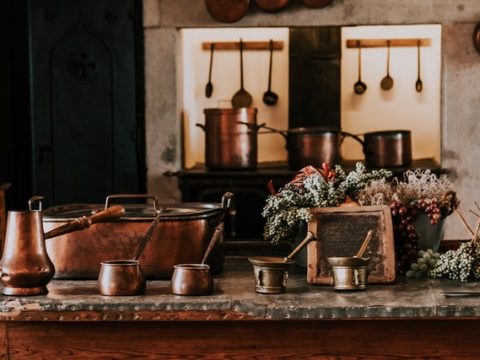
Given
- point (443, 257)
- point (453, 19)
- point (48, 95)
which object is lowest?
point (443, 257)

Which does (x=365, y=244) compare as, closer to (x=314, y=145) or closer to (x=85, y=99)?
(x=314, y=145)

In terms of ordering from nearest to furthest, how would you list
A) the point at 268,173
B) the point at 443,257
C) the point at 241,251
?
1. the point at 443,257
2. the point at 241,251
3. the point at 268,173

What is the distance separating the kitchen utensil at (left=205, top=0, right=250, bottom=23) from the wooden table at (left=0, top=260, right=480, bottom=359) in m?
4.21

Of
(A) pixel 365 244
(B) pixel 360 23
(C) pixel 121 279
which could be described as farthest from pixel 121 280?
(B) pixel 360 23

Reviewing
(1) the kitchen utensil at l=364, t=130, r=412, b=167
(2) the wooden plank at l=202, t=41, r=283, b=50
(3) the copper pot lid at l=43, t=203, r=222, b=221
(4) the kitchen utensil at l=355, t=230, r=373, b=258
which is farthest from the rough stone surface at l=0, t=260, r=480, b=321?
(2) the wooden plank at l=202, t=41, r=283, b=50

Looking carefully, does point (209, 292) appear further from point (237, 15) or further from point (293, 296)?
point (237, 15)

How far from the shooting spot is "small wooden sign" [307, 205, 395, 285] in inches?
128

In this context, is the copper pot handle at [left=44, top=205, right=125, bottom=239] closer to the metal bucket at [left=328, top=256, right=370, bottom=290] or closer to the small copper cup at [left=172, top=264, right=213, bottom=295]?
the small copper cup at [left=172, top=264, right=213, bottom=295]

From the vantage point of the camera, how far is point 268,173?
684 centimetres

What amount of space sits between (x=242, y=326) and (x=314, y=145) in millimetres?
3913

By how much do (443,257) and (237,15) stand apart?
3969mm

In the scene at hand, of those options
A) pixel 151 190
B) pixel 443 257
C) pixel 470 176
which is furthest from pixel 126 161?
pixel 443 257

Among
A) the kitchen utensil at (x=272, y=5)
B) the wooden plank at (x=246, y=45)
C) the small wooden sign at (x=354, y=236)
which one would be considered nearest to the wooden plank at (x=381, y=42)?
the wooden plank at (x=246, y=45)

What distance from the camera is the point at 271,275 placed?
306 cm
